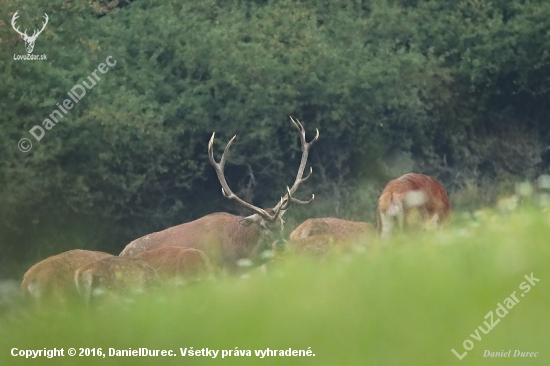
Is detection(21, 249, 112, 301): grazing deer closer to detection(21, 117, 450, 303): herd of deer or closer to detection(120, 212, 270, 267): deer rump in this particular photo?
detection(21, 117, 450, 303): herd of deer

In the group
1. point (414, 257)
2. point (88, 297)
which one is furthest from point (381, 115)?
point (414, 257)

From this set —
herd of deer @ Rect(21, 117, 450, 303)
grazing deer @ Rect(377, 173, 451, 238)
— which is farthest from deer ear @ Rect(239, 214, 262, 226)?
grazing deer @ Rect(377, 173, 451, 238)

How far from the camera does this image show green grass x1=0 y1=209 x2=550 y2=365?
16.0 feet

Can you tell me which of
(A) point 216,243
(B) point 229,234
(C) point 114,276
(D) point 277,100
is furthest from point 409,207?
(D) point 277,100

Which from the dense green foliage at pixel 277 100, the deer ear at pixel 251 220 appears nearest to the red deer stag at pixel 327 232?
the deer ear at pixel 251 220

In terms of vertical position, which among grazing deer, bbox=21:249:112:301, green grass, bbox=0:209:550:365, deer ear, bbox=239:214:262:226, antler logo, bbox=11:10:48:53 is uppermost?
antler logo, bbox=11:10:48:53

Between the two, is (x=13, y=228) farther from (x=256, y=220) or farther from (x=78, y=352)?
(x=78, y=352)

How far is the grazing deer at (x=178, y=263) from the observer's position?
8.96 meters

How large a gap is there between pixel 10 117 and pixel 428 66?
707 cm

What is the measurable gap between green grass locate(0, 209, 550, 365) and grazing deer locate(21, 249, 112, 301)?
3.42m

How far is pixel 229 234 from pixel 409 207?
6.83 feet

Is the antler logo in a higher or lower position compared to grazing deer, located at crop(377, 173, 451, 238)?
higher

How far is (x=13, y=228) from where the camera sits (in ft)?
46.9

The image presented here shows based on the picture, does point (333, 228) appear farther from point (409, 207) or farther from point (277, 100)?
point (277, 100)
